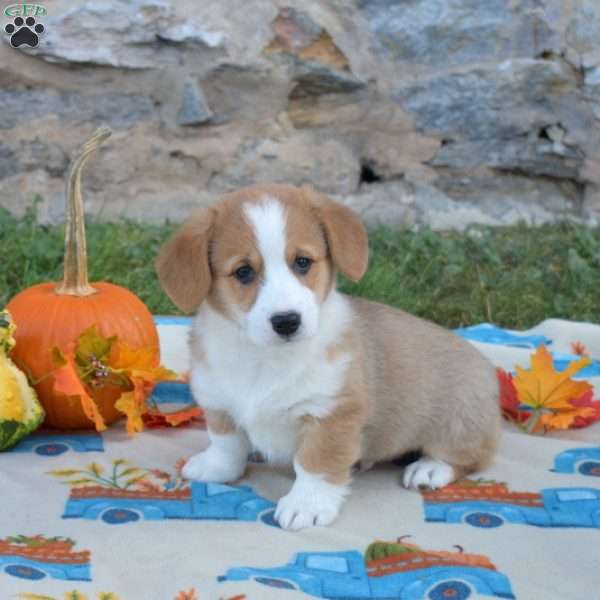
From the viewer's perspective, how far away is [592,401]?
3.47 m

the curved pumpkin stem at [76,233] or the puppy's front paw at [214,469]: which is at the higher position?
the curved pumpkin stem at [76,233]

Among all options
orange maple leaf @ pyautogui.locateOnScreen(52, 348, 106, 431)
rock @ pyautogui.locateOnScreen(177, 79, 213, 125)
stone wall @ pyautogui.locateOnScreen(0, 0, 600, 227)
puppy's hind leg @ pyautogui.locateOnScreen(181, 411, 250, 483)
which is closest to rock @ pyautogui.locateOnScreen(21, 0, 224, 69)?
stone wall @ pyautogui.locateOnScreen(0, 0, 600, 227)

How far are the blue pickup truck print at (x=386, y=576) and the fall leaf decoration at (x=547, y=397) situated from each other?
1007 mm

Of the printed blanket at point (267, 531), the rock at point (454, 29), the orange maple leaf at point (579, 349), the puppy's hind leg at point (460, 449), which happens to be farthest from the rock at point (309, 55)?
the puppy's hind leg at point (460, 449)

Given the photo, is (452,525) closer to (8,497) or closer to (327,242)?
(327,242)

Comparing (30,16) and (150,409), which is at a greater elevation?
(30,16)

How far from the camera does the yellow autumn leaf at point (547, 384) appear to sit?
3.25m

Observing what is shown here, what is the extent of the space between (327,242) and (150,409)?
41.5 inches

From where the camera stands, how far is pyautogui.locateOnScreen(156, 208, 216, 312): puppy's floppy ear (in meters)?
2.66

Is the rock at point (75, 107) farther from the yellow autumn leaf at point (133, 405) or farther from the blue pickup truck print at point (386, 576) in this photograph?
the blue pickup truck print at point (386, 576)

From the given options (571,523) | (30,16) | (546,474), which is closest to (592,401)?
(546,474)

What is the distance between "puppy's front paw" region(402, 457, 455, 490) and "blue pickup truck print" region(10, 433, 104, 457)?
3.23 ft

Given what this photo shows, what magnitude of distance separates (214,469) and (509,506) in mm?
862

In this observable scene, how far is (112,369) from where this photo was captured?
A: 3229mm
